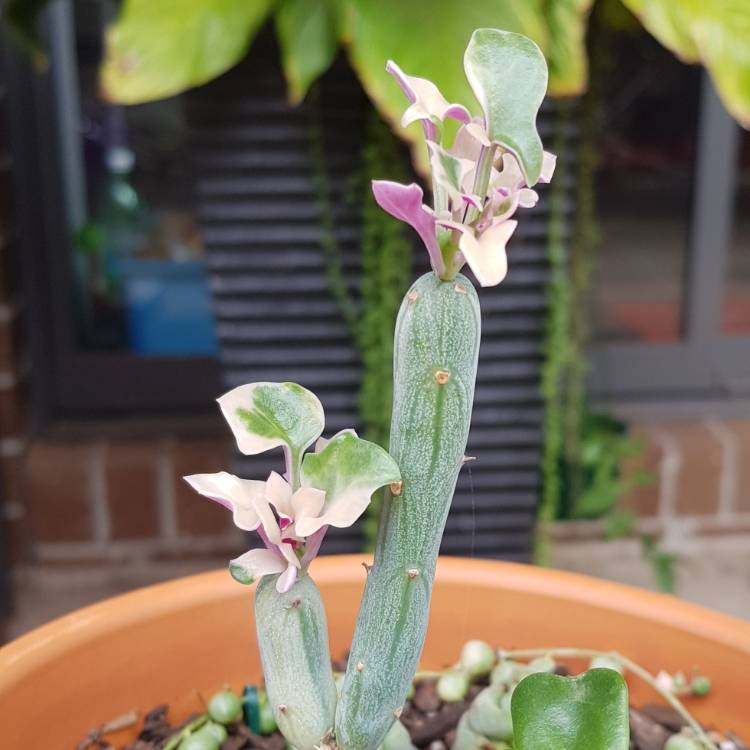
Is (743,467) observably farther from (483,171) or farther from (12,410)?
(483,171)

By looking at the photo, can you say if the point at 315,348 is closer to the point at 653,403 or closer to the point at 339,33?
the point at 339,33

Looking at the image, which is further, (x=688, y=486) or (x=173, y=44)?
(x=688, y=486)

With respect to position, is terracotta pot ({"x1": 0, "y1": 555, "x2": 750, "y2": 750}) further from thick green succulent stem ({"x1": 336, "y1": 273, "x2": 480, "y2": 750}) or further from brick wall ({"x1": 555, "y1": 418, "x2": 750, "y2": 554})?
brick wall ({"x1": 555, "y1": 418, "x2": 750, "y2": 554})

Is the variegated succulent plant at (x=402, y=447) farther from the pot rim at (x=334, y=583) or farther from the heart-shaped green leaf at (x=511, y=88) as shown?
the pot rim at (x=334, y=583)

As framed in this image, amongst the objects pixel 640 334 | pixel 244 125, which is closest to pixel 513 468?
pixel 244 125

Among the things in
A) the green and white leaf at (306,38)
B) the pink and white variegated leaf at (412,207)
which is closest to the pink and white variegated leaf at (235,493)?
the pink and white variegated leaf at (412,207)

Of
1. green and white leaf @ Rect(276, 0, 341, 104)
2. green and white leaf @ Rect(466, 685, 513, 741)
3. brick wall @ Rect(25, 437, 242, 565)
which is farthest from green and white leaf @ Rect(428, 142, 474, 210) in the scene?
brick wall @ Rect(25, 437, 242, 565)

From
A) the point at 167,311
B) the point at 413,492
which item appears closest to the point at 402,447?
the point at 413,492
